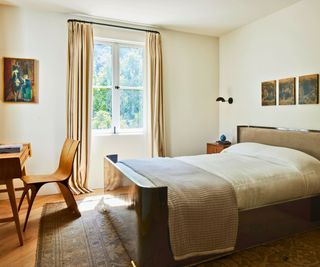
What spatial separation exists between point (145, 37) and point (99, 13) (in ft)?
2.71

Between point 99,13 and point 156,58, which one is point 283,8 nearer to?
point 156,58

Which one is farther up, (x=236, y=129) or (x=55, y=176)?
(x=236, y=129)

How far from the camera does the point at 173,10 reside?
144 inches

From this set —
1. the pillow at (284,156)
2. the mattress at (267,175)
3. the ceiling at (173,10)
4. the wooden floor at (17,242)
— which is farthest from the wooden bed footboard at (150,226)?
the ceiling at (173,10)

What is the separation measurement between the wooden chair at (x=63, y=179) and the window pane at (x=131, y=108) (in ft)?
3.98

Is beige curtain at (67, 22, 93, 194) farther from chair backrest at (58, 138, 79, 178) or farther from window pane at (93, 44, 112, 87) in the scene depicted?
chair backrest at (58, 138, 79, 178)

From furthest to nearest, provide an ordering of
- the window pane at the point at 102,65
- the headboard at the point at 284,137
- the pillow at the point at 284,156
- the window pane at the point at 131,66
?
the window pane at the point at 131,66 → the window pane at the point at 102,65 → the headboard at the point at 284,137 → the pillow at the point at 284,156

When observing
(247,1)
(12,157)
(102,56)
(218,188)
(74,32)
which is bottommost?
(218,188)

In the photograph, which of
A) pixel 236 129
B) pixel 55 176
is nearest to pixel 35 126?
pixel 55 176

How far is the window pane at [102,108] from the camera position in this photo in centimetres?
412

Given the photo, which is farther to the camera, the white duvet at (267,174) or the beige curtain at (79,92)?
the beige curtain at (79,92)

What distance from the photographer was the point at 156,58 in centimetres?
430

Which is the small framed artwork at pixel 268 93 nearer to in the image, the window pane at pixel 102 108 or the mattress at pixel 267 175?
the mattress at pixel 267 175

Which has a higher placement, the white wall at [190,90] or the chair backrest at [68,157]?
the white wall at [190,90]
